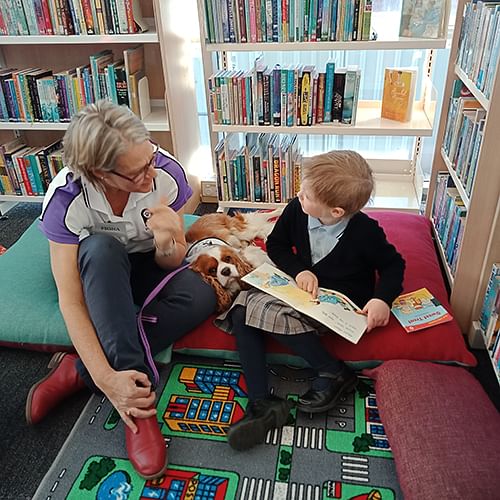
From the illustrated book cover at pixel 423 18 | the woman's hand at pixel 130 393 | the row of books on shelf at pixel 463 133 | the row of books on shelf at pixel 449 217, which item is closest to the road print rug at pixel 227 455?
the woman's hand at pixel 130 393

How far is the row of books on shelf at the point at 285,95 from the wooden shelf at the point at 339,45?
9 cm

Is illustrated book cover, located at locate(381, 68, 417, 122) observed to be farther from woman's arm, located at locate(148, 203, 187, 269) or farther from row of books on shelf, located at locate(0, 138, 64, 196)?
row of books on shelf, located at locate(0, 138, 64, 196)

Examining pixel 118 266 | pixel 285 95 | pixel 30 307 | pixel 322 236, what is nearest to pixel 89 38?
pixel 285 95

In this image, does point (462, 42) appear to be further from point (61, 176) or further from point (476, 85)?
point (61, 176)

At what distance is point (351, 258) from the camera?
1.48m

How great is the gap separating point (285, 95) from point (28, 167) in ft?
4.40

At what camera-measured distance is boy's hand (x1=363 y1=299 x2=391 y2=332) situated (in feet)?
4.63

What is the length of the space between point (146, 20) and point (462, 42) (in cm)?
133

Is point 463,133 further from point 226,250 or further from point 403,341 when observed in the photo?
point 226,250

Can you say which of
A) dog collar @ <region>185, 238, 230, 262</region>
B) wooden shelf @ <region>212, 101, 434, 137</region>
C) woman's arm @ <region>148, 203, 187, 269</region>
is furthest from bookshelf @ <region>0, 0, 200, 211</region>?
woman's arm @ <region>148, 203, 187, 269</region>

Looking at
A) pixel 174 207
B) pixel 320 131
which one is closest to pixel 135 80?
pixel 320 131

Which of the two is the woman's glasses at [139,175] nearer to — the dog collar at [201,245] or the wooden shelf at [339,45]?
the dog collar at [201,245]

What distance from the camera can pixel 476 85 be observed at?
1609 millimetres

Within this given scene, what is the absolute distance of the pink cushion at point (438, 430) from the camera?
1081 mm
